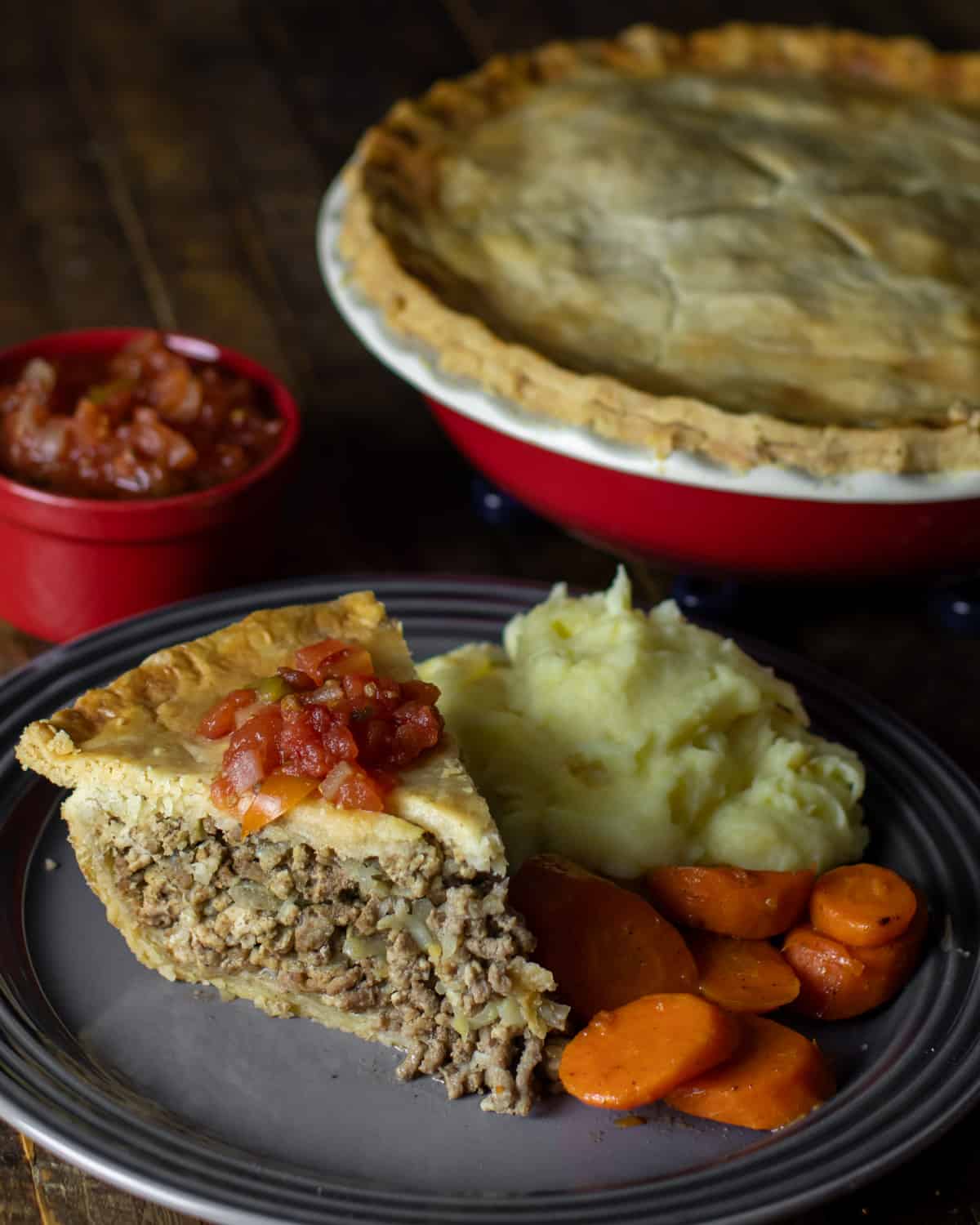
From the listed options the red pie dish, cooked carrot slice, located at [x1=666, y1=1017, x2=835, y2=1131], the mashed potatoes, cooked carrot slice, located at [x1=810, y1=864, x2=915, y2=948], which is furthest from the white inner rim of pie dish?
cooked carrot slice, located at [x1=666, y1=1017, x2=835, y2=1131]

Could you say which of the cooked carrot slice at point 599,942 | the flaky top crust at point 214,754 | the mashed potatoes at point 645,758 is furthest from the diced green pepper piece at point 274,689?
the cooked carrot slice at point 599,942

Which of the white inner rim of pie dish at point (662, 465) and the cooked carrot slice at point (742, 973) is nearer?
the cooked carrot slice at point (742, 973)

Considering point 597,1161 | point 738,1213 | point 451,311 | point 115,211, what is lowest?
point 115,211

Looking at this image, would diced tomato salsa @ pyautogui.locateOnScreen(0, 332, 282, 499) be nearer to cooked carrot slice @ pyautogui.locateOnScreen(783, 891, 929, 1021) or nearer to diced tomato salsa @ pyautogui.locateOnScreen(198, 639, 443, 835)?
diced tomato salsa @ pyautogui.locateOnScreen(198, 639, 443, 835)

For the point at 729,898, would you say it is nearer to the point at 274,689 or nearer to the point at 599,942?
the point at 599,942

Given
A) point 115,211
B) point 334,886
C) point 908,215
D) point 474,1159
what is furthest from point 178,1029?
point 115,211

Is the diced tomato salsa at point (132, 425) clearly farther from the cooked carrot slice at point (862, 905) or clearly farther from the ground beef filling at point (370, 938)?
the cooked carrot slice at point (862, 905)

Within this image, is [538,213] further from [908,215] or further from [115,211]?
[115,211]
